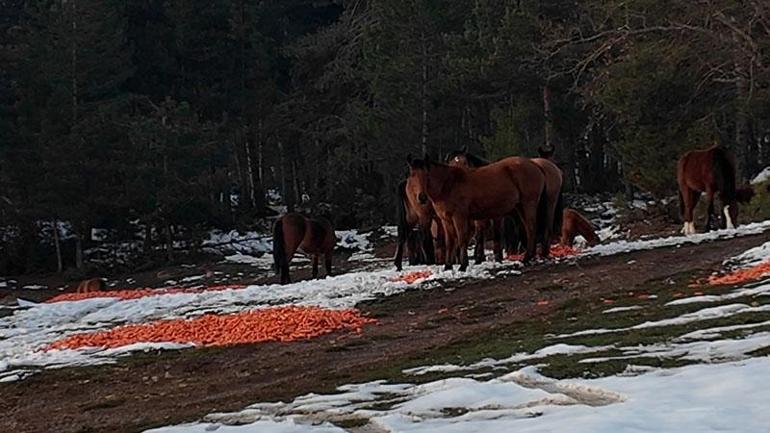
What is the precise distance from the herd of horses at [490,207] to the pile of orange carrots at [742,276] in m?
4.15

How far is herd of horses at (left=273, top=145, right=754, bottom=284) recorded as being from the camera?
48.2 feet

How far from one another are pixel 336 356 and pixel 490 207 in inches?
251

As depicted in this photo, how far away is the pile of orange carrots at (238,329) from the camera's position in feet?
35.0

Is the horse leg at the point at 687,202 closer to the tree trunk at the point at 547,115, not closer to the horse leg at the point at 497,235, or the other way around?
the horse leg at the point at 497,235

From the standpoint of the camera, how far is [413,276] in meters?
14.4

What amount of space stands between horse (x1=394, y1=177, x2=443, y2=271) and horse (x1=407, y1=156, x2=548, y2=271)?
2.17 m

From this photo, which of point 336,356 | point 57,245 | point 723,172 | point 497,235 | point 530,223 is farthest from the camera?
point 57,245

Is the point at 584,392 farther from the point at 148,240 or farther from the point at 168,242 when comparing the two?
the point at 148,240

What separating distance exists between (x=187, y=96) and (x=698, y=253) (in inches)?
1579

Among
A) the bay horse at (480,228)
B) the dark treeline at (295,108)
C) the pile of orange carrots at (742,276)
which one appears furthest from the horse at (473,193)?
the dark treeline at (295,108)

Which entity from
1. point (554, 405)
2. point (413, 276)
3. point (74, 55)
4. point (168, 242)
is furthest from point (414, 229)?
point (74, 55)

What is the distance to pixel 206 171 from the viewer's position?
5012 centimetres

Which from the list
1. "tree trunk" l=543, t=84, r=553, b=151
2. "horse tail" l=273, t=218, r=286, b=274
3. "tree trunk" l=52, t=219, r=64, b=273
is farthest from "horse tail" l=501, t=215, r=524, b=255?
"tree trunk" l=52, t=219, r=64, b=273

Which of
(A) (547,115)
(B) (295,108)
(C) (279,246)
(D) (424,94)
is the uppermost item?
(B) (295,108)
